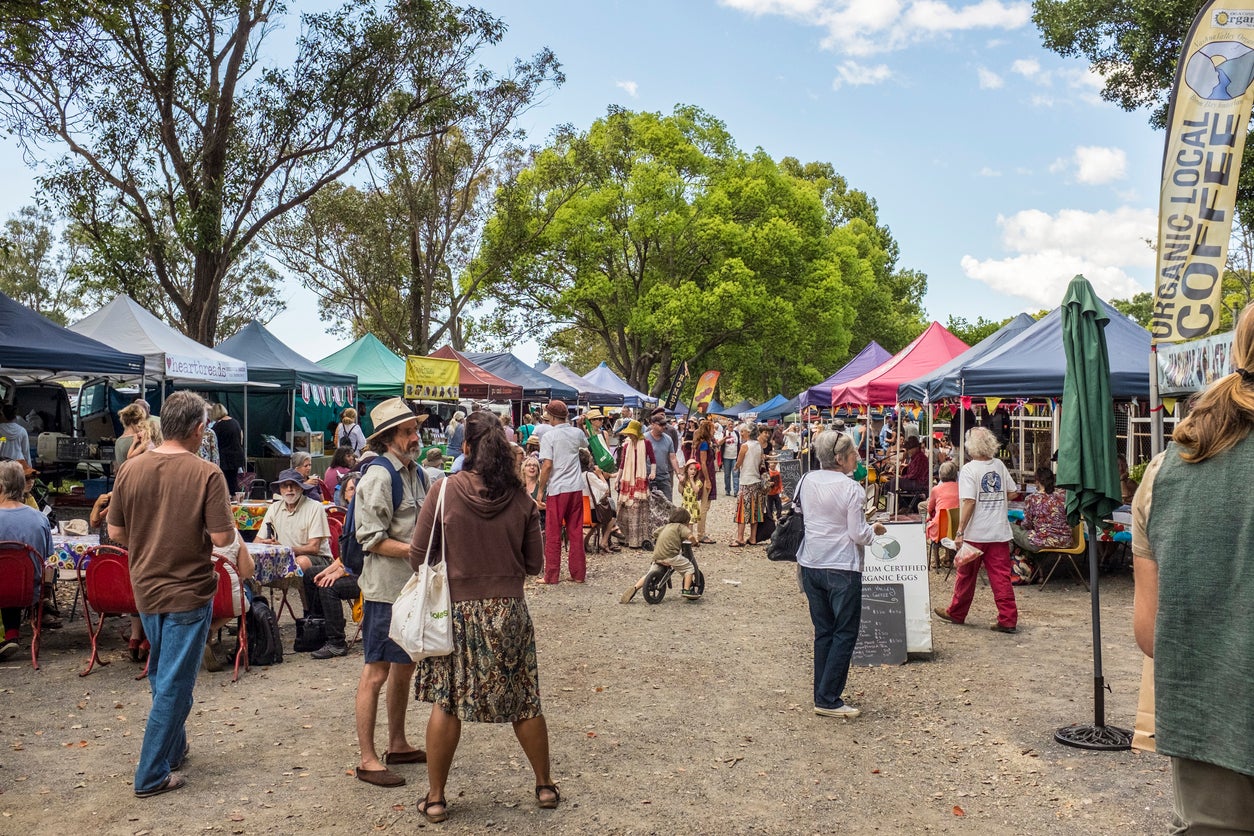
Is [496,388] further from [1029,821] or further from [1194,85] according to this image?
[1029,821]

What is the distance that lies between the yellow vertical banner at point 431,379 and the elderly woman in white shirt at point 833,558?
14183 millimetres

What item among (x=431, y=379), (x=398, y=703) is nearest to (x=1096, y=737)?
(x=398, y=703)

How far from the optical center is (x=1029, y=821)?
14.6 ft

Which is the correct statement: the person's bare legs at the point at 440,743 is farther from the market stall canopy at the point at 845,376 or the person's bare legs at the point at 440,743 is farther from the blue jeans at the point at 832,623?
the market stall canopy at the point at 845,376

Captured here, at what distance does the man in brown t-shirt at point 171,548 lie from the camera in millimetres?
4469

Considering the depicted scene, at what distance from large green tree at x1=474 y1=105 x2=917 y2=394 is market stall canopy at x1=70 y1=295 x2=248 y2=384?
71.9 ft

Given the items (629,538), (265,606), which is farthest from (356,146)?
(265,606)

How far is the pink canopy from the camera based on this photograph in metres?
16.3

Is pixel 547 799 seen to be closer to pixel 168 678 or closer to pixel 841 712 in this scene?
pixel 168 678

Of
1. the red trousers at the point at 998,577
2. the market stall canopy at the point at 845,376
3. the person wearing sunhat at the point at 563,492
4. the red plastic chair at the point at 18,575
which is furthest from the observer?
the market stall canopy at the point at 845,376

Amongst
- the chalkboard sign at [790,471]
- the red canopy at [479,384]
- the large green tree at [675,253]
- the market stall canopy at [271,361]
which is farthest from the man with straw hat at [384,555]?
the large green tree at [675,253]

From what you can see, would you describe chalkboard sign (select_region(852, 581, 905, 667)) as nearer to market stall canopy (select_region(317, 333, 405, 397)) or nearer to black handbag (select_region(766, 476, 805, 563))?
black handbag (select_region(766, 476, 805, 563))

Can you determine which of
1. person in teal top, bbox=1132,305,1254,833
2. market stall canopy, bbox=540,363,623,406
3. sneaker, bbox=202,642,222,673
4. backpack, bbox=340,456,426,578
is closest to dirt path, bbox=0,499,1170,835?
sneaker, bbox=202,642,222,673

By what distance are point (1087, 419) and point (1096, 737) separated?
5.82 feet
